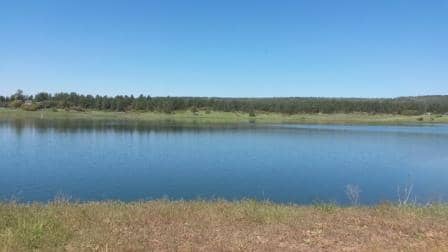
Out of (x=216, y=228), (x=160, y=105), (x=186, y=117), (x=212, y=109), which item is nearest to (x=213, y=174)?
(x=216, y=228)

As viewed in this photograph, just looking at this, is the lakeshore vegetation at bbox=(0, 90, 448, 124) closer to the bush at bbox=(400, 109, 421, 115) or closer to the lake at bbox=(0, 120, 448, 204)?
the bush at bbox=(400, 109, 421, 115)

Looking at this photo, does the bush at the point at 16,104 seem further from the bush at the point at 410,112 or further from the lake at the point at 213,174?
the bush at the point at 410,112

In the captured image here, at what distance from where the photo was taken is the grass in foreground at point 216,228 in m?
7.73

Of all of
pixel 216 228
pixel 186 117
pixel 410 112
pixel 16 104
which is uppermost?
pixel 16 104

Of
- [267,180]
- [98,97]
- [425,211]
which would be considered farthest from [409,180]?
[98,97]

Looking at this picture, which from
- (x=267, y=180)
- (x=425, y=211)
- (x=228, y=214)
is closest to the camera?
(x=228, y=214)

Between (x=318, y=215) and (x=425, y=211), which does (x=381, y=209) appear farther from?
(x=318, y=215)

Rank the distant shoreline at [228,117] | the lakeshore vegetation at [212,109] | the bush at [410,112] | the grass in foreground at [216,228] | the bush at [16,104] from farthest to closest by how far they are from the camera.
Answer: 1. the bush at [410,112]
2. the bush at [16,104]
3. the lakeshore vegetation at [212,109]
4. the distant shoreline at [228,117]
5. the grass in foreground at [216,228]

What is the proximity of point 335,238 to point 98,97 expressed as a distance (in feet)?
574

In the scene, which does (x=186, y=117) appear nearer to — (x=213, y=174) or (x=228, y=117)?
(x=228, y=117)

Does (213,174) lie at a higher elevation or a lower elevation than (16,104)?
lower

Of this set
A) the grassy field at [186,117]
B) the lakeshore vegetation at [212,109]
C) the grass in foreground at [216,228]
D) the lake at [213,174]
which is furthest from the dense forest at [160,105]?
the grass in foreground at [216,228]

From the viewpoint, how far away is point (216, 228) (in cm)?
894

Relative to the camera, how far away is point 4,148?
43156mm
